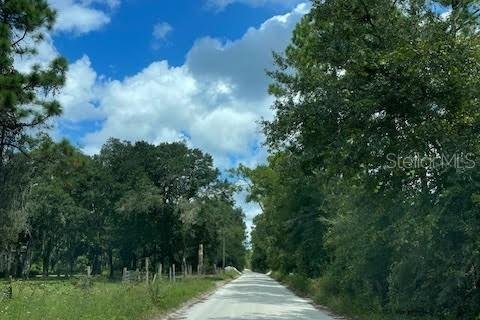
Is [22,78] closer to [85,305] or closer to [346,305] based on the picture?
[85,305]

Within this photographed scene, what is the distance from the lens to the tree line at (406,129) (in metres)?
14.3

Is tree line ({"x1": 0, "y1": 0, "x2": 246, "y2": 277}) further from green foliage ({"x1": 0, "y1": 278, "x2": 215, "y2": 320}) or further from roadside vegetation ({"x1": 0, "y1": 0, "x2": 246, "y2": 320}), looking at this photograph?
green foliage ({"x1": 0, "y1": 278, "x2": 215, "y2": 320})

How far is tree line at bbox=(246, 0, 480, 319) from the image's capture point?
14289mm

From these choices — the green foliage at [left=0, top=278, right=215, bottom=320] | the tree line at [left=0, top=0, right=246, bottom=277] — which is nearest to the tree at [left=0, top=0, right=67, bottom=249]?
the green foliage at [left=0, top=278, right=215, bottom=320]

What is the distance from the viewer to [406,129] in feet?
52.3

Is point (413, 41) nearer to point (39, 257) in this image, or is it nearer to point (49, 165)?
point (49, 165)

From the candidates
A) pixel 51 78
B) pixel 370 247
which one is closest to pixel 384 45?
pixel 370 247

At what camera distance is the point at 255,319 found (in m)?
20.1

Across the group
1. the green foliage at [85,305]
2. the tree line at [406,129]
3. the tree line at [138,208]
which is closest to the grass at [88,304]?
the green foliage at [85,305]

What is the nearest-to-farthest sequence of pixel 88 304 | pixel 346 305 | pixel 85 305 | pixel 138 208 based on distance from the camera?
pixel 85 305, pixel 88 304, pixel 346 305, pixel 138 208

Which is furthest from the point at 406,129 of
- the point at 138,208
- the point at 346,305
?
the point at 138,208

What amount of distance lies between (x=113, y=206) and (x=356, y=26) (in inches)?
2383

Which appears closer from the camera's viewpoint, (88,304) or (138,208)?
(88,304)

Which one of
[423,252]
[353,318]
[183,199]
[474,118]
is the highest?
[183,199]
